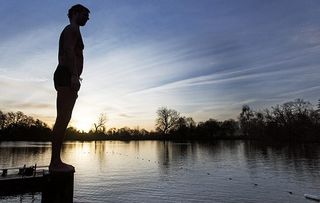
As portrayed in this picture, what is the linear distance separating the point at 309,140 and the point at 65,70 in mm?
147820

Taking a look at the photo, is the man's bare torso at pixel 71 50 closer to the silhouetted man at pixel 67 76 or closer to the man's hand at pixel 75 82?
the silhouetted man at pixel 67 76

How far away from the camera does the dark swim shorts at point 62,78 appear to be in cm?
603

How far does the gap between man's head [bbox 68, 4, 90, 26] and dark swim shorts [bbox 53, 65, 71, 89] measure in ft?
3.46

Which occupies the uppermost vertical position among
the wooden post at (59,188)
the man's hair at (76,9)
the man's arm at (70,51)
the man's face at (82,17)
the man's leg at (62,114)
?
the man's hair at (76,9)

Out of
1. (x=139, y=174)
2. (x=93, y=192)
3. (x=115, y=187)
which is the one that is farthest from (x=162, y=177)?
(x=93, y=192)

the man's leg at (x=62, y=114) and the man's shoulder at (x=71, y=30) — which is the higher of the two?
the man's shoulder at (x=71, y=30)

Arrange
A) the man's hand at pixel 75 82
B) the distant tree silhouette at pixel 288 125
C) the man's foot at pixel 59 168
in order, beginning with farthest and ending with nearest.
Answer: the distant tree silhouette at pixel 288 125 < the man's foot at pixel 59 168 < the man's hand at pixel 75 82

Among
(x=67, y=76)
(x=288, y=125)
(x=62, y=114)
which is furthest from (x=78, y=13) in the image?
(x=288, y=125)

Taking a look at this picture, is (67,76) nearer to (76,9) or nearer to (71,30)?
(71,30)

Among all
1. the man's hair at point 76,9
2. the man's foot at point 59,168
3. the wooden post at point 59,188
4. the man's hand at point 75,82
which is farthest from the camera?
the man's hair at point 76,9

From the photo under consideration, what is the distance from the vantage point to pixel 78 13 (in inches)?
251

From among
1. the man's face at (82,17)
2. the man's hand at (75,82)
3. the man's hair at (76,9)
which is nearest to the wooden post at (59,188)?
the man's hand at (75,82)

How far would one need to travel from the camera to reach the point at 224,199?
1184 inches

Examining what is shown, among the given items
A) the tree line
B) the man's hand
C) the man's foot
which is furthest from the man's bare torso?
the tree line
